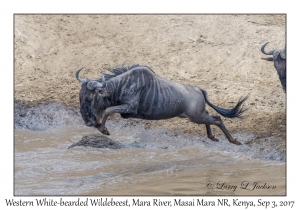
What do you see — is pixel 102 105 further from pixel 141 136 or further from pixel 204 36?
pixel 204 36

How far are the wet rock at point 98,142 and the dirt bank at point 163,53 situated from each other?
3.82 feet

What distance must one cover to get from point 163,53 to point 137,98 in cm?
440

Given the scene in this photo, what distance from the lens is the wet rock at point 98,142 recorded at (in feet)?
31.8

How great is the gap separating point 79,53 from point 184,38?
229 cm

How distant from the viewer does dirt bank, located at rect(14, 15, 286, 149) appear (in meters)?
11.2

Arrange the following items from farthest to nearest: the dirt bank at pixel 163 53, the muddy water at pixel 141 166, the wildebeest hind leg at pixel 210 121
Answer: the dirt bank at pixel 163 53 → the wildebeest hind leg at pixel 210 121 → the muddy water at pixel 141 166

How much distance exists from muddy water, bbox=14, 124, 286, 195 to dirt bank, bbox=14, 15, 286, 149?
0.68 metres
